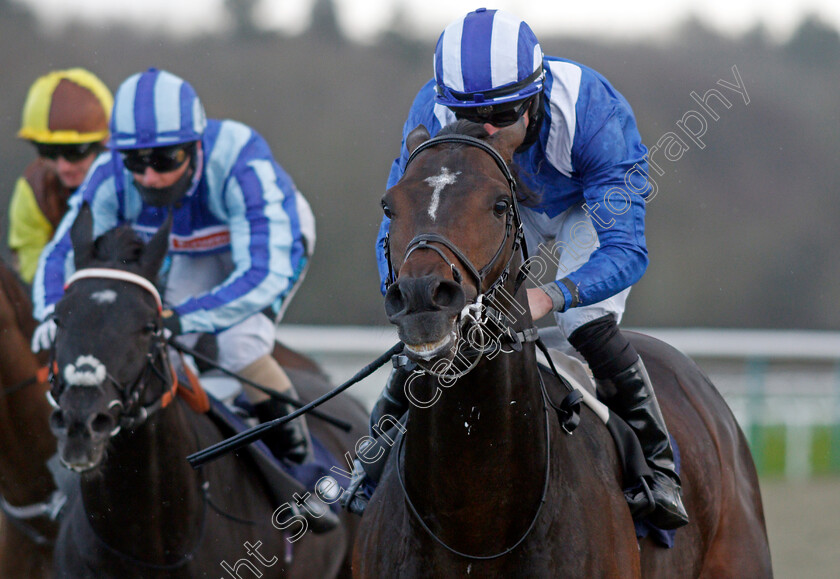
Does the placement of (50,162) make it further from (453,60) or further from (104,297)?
(453,60)

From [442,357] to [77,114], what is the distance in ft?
14.8

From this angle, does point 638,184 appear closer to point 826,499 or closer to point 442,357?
point 442,357

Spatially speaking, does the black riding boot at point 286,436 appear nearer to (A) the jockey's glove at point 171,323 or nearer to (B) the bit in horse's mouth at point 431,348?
(A) the jockey's glove at point 171,323

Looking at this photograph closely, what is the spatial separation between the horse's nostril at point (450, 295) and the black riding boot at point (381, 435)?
94cm

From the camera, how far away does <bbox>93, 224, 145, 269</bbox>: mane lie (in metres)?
3.77

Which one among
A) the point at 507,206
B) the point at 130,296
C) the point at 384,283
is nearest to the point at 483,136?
the point at 507,206

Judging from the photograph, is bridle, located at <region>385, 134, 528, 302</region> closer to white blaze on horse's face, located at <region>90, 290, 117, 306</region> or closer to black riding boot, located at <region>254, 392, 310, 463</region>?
white blaze on horse's face, located at <region>90, 290, 117, 306</region>

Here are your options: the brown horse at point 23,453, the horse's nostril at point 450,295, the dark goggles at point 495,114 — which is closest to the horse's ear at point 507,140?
the dark goggles at point 495,114

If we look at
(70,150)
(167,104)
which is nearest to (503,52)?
(167,104)

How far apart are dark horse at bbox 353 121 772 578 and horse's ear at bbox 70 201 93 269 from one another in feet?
4.77

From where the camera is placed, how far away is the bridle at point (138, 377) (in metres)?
3.51

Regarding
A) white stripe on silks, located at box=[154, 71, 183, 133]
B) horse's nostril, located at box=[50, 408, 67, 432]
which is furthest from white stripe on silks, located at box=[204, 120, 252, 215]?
horse's nostril, located at box=[50, 408, 67, 432]

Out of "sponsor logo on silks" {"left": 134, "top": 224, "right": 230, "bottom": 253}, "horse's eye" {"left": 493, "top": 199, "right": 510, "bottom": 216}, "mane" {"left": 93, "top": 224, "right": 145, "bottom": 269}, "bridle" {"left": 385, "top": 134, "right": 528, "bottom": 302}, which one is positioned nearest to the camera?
"bridle" {"left": 385, "top": 134, "right": 528, "bottom": 302}

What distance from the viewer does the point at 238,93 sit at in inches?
879
